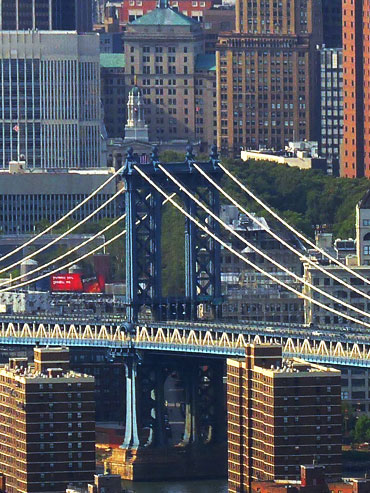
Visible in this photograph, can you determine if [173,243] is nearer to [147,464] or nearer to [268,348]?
[147,464]

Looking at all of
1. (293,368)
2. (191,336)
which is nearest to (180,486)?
(191,336)

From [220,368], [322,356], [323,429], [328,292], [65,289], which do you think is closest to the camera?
[323,429]

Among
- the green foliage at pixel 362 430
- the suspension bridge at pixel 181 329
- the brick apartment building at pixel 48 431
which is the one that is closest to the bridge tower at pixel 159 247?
the suspension bridge at pixel 181 329

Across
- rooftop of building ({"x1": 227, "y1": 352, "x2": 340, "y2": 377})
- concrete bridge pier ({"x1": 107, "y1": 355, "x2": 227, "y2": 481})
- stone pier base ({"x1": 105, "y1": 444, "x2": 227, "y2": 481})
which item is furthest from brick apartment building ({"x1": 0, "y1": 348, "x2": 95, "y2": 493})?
concrete bridge pier ({"x1": 107, "y1": 355, "x2": 227, "y2": 481})

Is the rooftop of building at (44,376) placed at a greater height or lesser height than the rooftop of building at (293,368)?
lesser

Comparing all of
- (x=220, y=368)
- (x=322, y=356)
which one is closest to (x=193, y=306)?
(x=220, y=368)

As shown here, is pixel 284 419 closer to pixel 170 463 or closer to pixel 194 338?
pixel 170 463

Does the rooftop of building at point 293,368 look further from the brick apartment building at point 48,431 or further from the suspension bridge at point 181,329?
the brick apartment building at point 48,431
